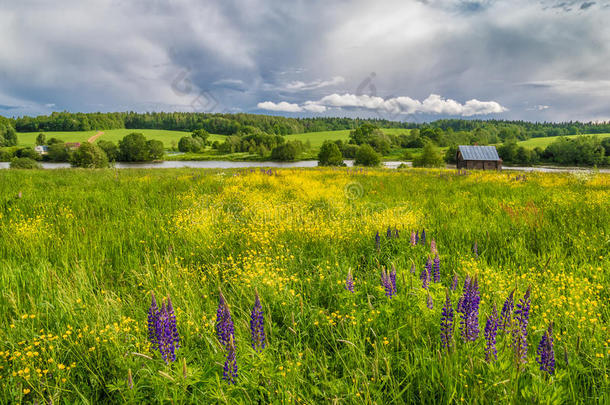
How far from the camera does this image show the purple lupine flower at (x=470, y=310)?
191 cm

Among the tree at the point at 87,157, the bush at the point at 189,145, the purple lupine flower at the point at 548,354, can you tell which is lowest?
the purple lupine flower at the point at 548,354

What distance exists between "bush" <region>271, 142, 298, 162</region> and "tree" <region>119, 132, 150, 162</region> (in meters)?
48.6

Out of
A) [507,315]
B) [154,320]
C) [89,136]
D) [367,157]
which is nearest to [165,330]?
[154,320]

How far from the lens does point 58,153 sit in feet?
311

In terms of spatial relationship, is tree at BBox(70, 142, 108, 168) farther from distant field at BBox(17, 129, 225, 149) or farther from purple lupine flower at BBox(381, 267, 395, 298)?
purple lupine flower at BBox(381, 267, 395, 298)

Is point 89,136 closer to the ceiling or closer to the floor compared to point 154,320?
closer to the ceiling

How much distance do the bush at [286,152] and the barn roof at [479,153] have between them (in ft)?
199

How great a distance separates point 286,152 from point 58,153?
82457mm

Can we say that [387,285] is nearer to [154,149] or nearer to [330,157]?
[330,157]

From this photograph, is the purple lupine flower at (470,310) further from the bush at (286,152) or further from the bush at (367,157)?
the bush at (286,152)

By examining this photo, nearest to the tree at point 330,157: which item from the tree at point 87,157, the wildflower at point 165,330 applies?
A: the tree at point 87,157

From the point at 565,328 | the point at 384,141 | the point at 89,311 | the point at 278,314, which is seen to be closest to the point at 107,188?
the point at 89,311

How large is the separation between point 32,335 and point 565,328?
5.03m

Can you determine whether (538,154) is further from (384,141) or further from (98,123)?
(98,123)
